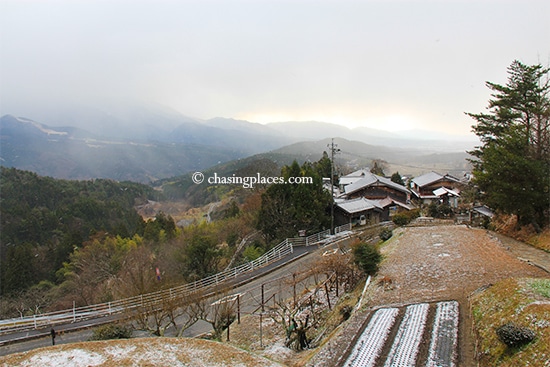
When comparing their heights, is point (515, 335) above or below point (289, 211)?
above

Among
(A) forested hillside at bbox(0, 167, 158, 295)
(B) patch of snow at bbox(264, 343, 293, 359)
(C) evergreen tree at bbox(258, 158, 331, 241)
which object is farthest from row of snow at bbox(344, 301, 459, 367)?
(A) forested hillside at bbox(0, 167, 158, 295)

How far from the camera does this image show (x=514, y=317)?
25.1 feet

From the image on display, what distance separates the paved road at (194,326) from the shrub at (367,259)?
5071mm

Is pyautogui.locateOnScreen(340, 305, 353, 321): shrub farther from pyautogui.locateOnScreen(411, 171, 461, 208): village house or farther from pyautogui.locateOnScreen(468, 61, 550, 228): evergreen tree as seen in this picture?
pyautogui.locateOnScreen(411, 171, 461, 208): village house

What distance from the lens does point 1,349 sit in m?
12.9

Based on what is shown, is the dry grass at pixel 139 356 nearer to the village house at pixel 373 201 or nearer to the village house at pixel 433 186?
the village house at pixel 373 201

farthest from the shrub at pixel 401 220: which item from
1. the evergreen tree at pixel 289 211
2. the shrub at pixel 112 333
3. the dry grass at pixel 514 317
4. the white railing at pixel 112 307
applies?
the shrub at pixel 112 333

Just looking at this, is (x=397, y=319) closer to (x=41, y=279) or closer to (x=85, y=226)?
(x=41, y=279)

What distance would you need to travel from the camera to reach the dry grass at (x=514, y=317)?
6219mm

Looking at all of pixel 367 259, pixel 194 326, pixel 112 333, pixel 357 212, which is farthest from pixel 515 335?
pixel 357 212

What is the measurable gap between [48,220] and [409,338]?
202 feet

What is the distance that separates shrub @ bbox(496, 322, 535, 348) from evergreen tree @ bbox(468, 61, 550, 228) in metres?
12.9

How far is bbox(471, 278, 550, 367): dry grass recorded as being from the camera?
6.22m

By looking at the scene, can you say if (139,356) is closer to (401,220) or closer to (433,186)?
(401,220)
